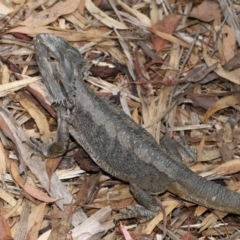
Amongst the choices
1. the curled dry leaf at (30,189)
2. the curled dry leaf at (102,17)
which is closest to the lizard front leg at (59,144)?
the curled dry leaf at (30,189)

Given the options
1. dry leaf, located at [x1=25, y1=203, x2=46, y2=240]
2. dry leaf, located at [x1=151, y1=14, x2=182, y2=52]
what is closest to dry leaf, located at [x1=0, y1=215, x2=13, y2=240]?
dry leaf, located at [x1=25, y1=203, x2=46, y2=240]

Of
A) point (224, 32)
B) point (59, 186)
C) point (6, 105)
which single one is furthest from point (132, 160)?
point (224, 32)

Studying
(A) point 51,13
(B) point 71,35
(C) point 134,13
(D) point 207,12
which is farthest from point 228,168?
(A) point 51,13

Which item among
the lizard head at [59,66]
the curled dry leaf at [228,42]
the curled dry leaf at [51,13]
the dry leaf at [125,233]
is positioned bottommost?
the dry leaf at [125,233]

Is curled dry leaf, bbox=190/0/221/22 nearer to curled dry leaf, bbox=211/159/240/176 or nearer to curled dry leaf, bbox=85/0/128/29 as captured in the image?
curled dry leaf, bbox=85/0/128/29

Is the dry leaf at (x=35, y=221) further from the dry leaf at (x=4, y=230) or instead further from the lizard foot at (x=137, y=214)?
the lizard foot at (x=137, y=214)

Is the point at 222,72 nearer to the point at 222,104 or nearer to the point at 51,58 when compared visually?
the point at 222,104
